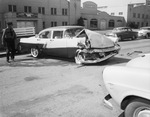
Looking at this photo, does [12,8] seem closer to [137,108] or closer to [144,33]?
[144,33]

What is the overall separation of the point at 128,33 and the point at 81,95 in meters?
17.1

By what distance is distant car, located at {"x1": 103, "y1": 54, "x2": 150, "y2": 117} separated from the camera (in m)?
2.69

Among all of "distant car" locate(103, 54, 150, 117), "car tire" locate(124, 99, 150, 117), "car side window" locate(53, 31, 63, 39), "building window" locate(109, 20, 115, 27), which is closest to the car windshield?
"car side window" locate(53, 31, 63, 39)

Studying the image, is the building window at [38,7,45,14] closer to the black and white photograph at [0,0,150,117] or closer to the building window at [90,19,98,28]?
the building window at [90,19,98,28]

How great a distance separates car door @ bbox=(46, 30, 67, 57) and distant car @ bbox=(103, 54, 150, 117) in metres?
5.54

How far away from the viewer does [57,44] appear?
888 cm

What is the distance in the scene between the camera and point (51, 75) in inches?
263

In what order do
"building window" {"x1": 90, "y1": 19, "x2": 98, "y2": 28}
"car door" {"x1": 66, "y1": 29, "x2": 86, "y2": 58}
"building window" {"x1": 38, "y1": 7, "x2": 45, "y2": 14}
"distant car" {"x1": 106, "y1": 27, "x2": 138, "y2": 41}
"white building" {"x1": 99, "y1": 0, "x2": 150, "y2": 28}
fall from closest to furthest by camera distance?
"car door" {"x1": 66, "y1": 29, "x2": 86, "y2": 58} → "distant car" {"x1": 106, "y1": 27, "x2": 138, "y2": 41} → "building window" {"x1": 38, "y1": 7, "x2": 45, "y2": 14} → "building window" {"x1": 90, "y1": 19, "x2": 98, "y2": 28} → "white building" {"x1": 99, "y1": 0, "x2": 150, "y2": 28}

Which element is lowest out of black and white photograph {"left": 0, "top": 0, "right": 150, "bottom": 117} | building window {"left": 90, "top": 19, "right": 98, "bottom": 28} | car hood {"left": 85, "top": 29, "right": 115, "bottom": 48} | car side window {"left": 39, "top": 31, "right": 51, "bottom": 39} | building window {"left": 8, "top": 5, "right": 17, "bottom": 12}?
black and white photograph {"left": 0, "top": 0, "right": 150, "bottom": 117}

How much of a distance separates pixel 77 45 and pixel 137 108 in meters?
5.40

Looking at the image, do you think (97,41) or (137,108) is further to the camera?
(97,41)

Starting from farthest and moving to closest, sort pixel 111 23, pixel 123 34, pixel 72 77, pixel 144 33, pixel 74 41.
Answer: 1. pixel 111 23
2. pixel 144 33
3. pixel 123 34
4. pixel 74 41
5. pixel 72 77

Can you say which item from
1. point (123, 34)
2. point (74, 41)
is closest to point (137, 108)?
point (74, 41)

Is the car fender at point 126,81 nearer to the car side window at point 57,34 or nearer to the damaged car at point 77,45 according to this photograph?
the damaged car at point 77,45
